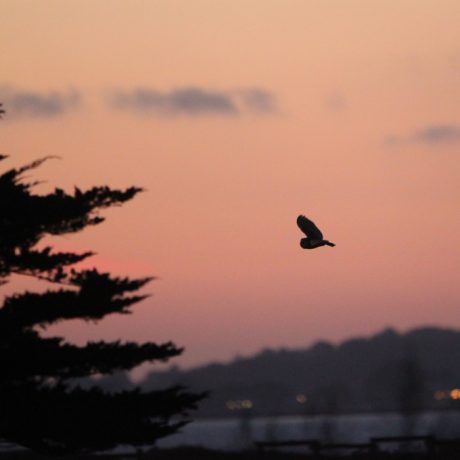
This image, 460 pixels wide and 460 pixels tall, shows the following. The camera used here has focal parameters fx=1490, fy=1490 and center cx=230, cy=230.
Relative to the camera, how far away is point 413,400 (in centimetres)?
10744

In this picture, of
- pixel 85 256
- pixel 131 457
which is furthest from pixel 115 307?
pixel 131 457

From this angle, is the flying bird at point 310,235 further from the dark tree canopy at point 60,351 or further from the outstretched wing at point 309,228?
the dark tree canopy at point 60,351

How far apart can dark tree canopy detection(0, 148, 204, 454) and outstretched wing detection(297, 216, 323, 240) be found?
466 inches

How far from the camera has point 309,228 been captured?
18672mm

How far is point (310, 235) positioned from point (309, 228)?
14 centimetres

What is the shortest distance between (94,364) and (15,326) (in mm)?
1874

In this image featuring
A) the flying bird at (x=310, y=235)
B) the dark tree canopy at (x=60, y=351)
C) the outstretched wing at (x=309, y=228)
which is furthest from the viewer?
the dark tree canopy at (x=60, y=351)

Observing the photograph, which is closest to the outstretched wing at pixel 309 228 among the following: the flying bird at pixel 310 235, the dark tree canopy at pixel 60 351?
the flying bird at pixel 310 235

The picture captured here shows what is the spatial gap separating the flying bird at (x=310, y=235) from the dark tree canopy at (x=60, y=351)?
38.9ft

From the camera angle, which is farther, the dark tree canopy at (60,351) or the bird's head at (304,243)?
the dark tree canopy at (60,351)

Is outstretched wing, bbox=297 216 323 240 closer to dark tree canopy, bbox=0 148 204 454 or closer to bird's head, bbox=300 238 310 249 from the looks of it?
bird's head, bbox=300 238 310 249

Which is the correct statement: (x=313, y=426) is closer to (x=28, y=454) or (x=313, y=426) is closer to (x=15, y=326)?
(x=28, y=454)

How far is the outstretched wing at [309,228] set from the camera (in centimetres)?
1852

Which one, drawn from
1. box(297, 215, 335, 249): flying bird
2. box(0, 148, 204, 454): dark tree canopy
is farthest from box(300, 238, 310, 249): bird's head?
box(0, 148, 204, 454): dark tree canopy
